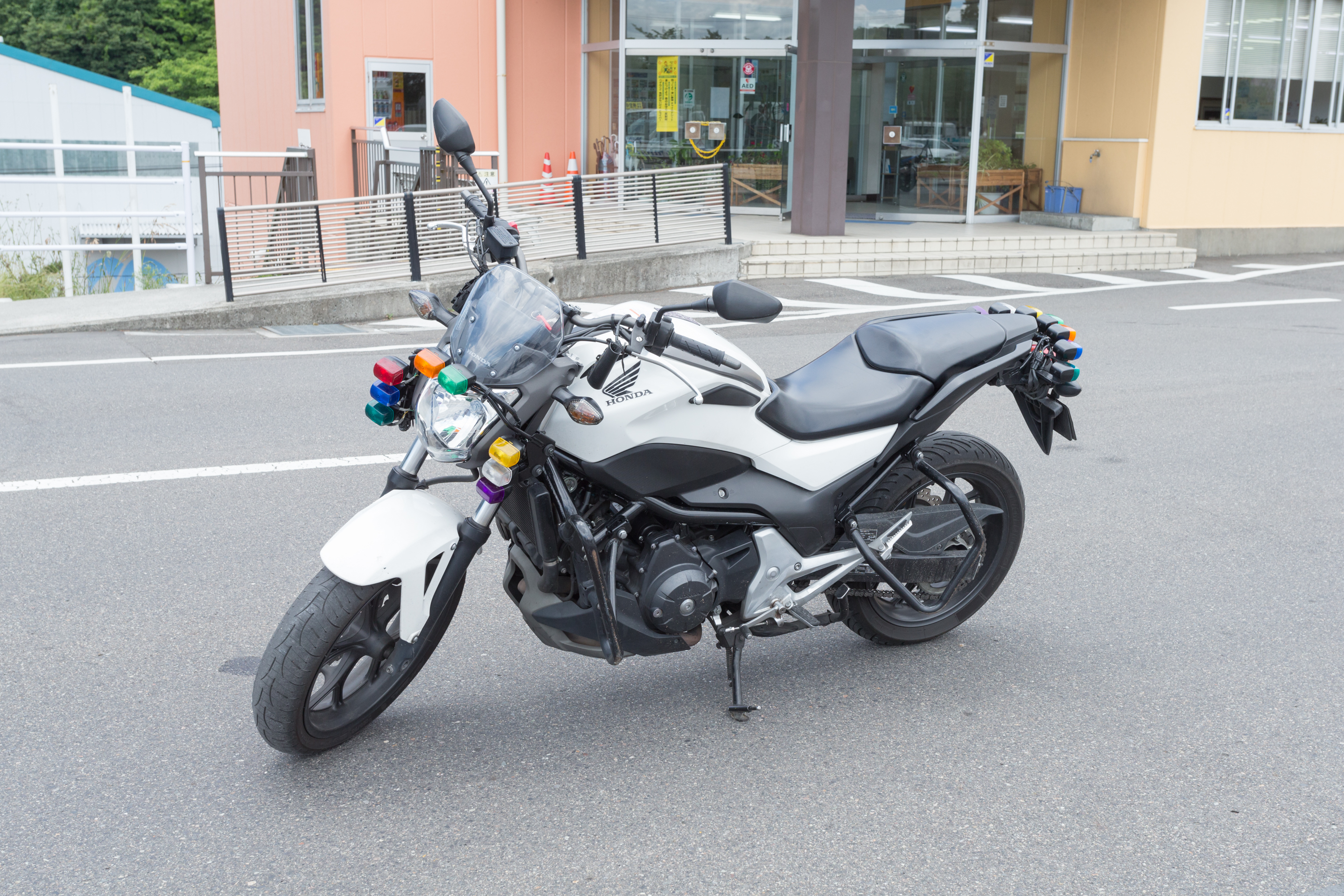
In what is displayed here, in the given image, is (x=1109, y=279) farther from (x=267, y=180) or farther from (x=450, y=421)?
(x=450, y=421)

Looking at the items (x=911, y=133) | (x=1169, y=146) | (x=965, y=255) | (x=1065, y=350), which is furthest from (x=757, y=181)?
(x=1065, y=350)

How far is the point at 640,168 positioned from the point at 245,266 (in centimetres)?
968

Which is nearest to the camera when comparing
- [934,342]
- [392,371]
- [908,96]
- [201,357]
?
[392,371]

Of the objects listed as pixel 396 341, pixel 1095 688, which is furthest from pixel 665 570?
pixel 396 341

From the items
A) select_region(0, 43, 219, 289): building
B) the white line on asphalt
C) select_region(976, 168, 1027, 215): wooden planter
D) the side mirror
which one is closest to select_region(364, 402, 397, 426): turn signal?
the side mirror

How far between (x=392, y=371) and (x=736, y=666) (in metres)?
1.39

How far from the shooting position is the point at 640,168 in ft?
64.3

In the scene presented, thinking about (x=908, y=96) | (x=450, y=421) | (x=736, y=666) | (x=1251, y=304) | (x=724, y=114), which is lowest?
(x=736, y=666)

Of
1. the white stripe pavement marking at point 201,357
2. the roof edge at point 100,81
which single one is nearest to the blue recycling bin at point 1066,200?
the white stripe pavement marking at point 201,357

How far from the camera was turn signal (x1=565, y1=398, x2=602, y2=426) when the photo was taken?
9.46 ft

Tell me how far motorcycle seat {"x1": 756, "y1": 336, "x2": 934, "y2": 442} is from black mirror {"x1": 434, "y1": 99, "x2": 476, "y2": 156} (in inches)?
42.5

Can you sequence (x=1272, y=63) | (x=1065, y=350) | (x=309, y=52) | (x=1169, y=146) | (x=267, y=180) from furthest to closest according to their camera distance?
(x=309, y=52), (x=1272, y=63), (x=1169, y=146), (x=267, y=180), (x=1065, y=350)

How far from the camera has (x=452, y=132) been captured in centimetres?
317

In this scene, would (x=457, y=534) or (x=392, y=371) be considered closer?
(x=392, y=371)
